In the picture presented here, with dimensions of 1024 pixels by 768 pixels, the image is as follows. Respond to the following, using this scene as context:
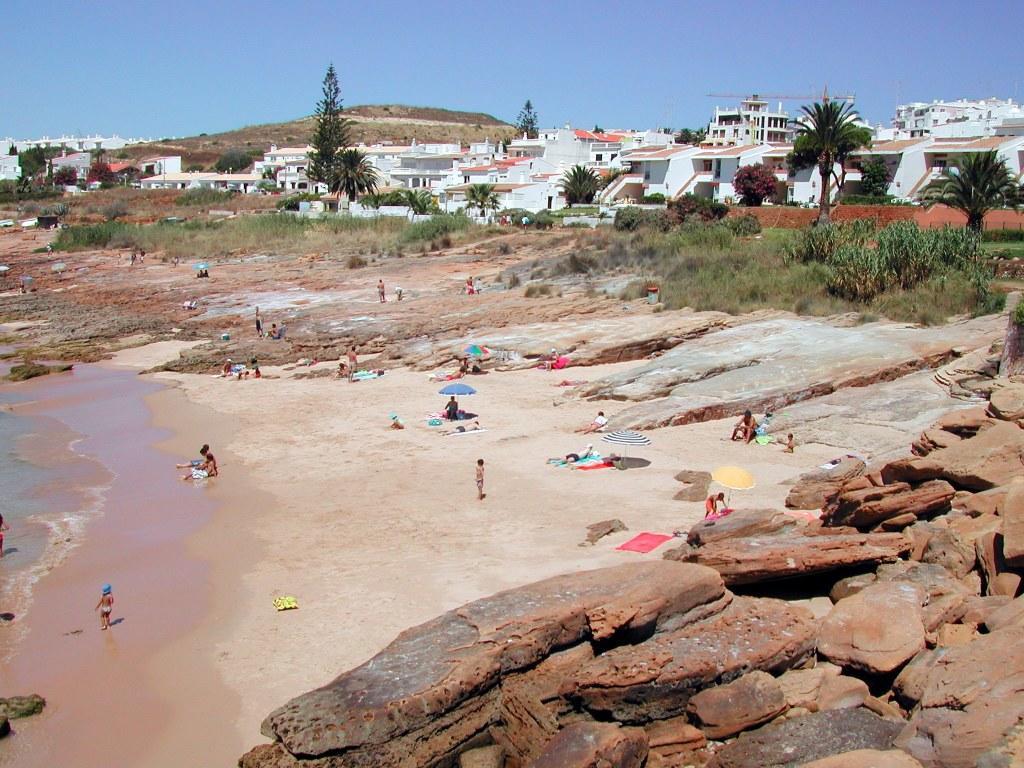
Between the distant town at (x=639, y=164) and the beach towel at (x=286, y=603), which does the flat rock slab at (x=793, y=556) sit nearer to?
the beach towel at (x=286, y=603)

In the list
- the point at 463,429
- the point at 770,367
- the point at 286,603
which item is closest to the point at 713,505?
the point at 286,603

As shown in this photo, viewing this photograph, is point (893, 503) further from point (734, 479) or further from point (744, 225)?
point (744, 225)

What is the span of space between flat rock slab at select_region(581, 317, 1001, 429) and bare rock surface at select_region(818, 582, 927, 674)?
10.8 meters

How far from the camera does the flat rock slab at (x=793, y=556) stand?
35.7 feet

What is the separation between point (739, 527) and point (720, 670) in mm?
3399

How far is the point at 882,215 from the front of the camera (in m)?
46.8

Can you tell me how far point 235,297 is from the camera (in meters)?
41.6

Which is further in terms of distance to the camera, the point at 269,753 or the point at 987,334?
the point at 987,334

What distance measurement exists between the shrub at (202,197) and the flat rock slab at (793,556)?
3051 inches

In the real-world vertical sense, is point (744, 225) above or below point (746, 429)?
above

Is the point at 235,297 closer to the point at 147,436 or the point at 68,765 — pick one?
the point at 147,436

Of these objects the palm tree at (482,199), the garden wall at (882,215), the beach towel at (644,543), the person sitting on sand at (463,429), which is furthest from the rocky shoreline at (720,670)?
the palm tree at (482,199)

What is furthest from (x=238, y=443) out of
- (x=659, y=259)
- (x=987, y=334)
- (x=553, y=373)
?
(x=659, y=259)

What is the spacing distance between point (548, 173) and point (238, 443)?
57.5 meters
